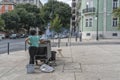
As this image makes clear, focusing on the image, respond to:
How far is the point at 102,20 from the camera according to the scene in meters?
59.0

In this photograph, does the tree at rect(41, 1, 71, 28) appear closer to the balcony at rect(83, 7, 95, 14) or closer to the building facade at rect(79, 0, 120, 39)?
the balcony at rect(83, 7, 95, 14)

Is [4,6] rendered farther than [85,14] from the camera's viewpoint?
Yes

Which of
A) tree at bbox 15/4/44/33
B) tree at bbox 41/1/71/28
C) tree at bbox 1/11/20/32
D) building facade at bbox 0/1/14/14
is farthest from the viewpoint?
building facade at bbox 0/1/14/14

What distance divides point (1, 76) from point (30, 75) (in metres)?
1.07

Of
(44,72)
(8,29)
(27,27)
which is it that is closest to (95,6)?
(8,29)

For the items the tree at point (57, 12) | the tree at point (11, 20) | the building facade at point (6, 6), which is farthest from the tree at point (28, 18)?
the building facade at point (6, 6)

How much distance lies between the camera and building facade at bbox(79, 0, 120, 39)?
58.2m

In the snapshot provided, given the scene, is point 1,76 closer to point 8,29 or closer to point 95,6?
point 95,6

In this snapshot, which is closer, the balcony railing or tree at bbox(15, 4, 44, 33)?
the balcony railing

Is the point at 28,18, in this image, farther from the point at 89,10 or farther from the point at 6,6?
the point at 89,10

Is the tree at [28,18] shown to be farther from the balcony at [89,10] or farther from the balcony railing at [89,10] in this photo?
the balcony at [89,10]

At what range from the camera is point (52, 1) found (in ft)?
306

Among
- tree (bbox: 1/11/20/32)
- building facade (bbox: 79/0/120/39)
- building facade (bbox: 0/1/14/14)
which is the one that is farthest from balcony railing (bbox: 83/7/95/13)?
building facade (bbox: 0/1/14/14)

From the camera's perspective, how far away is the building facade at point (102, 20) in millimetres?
58156
